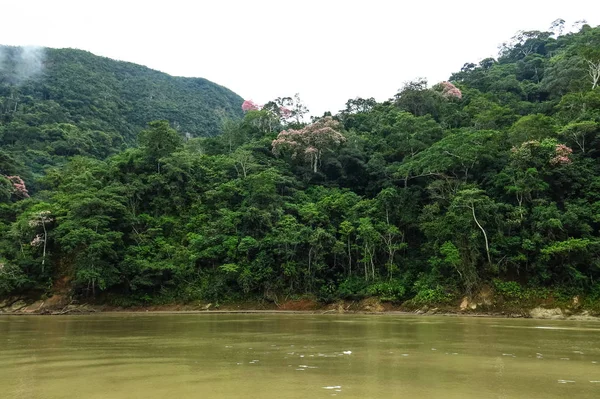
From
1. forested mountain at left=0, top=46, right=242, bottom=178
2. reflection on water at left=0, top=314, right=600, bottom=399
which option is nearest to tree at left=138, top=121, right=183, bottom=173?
forested mountain at left=0, top=46, right=242, bottom=178

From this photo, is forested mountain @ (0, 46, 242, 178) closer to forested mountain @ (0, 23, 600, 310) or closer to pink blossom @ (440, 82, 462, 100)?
forested mountain @ (0, 23, 600, 310)

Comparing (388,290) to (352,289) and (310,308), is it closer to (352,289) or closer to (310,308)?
(352,289)

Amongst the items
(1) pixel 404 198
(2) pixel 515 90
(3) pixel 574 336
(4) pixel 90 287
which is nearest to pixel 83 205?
(4) pixel 90 287

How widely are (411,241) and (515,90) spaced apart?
29868mm

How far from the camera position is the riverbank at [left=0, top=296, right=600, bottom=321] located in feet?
81.9

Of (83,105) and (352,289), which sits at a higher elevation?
(83,105)

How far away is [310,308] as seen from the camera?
31.6 metres

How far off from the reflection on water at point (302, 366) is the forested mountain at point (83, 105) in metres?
51.6

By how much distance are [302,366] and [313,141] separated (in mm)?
36022

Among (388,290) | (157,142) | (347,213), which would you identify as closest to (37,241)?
(157,142)

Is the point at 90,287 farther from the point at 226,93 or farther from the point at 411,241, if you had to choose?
the point at 226,93

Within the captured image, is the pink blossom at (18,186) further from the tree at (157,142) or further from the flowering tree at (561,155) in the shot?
the flowering tree at (561,155)

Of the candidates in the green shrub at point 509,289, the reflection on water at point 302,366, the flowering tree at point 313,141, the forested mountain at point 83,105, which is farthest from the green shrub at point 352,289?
the forested mountain at point 83,105

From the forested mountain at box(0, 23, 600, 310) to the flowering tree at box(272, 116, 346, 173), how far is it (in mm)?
145
